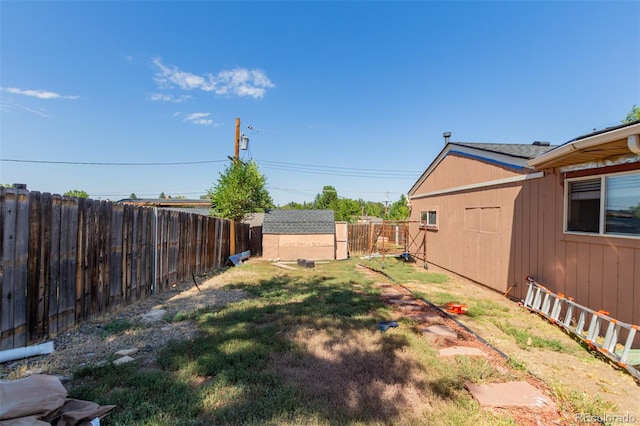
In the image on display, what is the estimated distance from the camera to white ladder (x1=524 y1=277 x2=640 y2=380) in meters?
3.49

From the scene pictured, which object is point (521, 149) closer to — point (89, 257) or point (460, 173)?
point (460, 173)

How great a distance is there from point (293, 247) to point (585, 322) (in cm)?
1146

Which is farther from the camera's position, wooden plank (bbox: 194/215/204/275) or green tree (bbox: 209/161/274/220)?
green tree (bbox: 209/161/274/220)

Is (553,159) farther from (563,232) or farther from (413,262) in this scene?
(413,262)

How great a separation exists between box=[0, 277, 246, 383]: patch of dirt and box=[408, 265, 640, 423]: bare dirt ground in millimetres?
4479

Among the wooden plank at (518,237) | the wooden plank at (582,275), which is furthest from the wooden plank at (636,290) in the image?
the wooden plank at (518,237)

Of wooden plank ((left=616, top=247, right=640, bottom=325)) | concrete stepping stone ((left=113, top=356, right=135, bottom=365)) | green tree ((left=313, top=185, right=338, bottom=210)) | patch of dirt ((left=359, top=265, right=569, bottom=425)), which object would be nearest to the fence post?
concrete stepping stone ((left=113, top=356, right=135, bottom=365))

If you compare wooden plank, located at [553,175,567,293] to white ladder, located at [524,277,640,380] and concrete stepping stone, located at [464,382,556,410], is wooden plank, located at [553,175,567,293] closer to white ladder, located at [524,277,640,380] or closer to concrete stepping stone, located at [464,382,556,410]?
white ladder, located at [524,277,640,380]

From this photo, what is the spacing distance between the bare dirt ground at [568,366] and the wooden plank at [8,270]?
19.6ft

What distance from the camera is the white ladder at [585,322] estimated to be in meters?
3.49

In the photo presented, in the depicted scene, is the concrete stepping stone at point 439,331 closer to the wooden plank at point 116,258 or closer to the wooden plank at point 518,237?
the wooden plank at point 518,237

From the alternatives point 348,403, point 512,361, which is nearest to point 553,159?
point 512,361

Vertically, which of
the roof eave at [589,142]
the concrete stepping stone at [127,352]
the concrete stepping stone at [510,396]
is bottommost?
the concrete stepping stone at [127,352]

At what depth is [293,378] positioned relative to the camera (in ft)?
9.69
